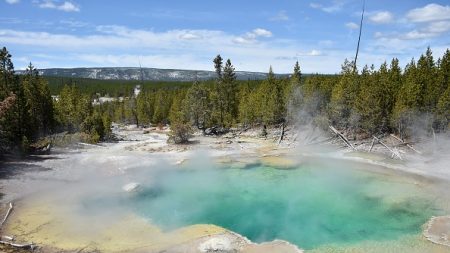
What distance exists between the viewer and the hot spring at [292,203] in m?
23.1

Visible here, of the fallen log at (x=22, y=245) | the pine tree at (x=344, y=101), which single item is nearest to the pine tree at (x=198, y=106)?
the pine tree at (x=344, y=101)

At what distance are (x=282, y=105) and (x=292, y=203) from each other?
32.8 meters

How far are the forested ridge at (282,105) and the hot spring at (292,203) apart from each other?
35.8 ft

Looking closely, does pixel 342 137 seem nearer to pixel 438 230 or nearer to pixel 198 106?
pixel 198 106

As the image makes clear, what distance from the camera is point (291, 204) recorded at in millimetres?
28312

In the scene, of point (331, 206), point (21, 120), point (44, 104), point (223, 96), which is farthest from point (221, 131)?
point (331, 206)

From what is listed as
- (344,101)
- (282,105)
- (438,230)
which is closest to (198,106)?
(282,105)

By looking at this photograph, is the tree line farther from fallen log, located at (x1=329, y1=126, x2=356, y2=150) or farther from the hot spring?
fallen log, located at (x1=329, y1=126, x2=356, y2=150)

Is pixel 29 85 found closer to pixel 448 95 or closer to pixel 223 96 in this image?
pixel 223 96

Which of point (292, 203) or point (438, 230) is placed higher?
point (438, 230)

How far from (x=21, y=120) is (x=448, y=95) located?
4427cm

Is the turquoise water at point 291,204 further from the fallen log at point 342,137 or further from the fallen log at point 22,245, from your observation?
the fallen log at point 342,137

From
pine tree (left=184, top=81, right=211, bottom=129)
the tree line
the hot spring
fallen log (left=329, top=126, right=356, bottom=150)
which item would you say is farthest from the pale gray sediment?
pine tree (left=184, top=81, right=211, bottom=129)

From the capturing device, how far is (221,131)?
6506 centimetres
